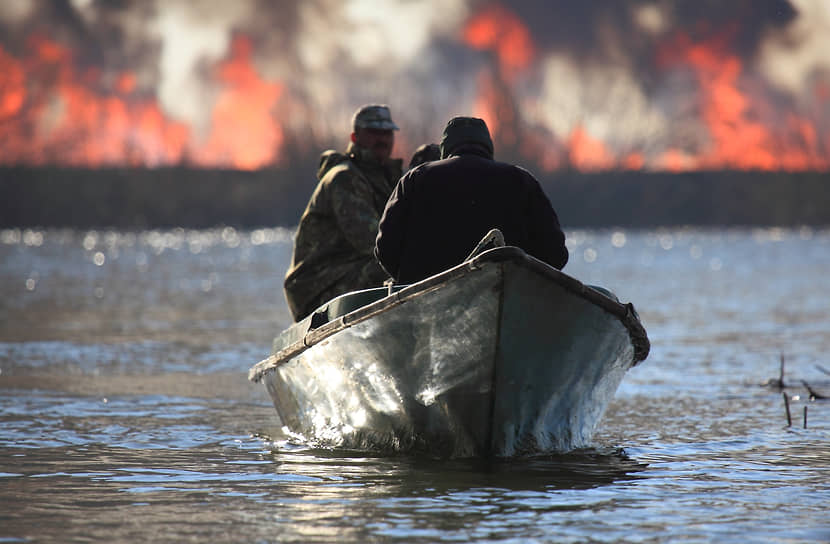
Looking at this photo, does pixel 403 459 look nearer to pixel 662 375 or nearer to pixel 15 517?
pixel 15 517

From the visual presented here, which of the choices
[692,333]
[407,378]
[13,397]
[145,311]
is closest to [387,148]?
[407,378]

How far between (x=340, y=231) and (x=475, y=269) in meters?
2.76

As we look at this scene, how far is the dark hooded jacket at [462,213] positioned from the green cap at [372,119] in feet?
5.62

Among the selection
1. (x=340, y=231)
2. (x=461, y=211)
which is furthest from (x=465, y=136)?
(x=340, y=231)

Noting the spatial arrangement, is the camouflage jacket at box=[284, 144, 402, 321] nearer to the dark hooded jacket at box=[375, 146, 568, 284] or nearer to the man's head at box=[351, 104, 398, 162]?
the man's head at box=[351, 104, 398, 162]

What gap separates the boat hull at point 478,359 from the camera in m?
7.85

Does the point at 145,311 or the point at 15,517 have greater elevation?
the point at 145,311

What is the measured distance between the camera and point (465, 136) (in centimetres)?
848

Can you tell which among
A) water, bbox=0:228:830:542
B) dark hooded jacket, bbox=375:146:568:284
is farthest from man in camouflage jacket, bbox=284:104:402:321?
dark hooded jacket, bbox=375:146:568:284

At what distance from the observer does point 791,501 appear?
7.60 meters

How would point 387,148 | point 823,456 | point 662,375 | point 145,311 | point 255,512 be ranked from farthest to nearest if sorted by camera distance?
1. point 145,311
2. point 662,375
3. point 387,148
4. point 823,456
5. point 255,512

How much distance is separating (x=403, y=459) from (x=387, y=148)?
2.60 metres

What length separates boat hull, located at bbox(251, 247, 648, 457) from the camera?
785 cm

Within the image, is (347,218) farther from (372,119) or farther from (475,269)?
(475,269)
